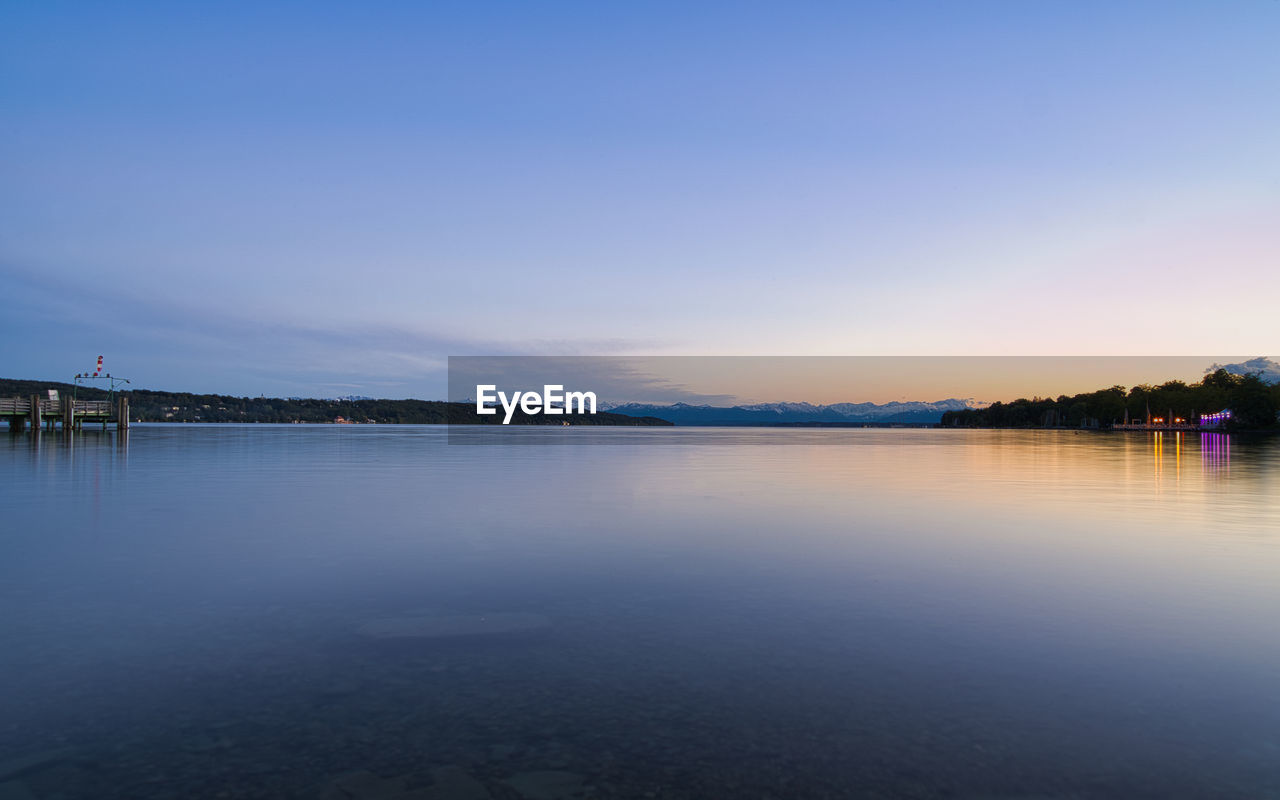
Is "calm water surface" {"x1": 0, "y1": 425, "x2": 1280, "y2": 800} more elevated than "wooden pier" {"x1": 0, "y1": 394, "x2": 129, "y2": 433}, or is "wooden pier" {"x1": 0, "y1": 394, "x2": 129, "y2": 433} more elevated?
"wooden pier" {"x1": 0, "y1": 394, "x2": 129, "y2": 433}

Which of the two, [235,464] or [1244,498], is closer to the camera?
[1244,498]

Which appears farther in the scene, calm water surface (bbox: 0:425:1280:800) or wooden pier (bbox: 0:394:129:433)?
wooden pier (bbox: 0:394:129:433)

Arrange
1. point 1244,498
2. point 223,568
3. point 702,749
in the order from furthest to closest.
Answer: point 1244,498 → point 223,568 → point 702,749

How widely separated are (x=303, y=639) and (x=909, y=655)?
16.9 feet

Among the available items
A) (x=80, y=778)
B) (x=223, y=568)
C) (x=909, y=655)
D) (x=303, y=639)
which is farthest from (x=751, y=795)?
(x=223, y=568)

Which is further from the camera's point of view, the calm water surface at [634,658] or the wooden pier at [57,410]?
the wooden pier at [57,410]

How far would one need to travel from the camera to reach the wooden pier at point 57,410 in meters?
68.3

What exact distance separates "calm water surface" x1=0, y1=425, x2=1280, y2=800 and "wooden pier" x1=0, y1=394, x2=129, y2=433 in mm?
66030

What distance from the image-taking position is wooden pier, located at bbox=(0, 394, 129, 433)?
68312mm

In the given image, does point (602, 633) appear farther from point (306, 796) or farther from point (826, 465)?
point (826, 465)

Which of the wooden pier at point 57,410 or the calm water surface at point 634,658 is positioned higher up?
the wooden pier at point 57,410

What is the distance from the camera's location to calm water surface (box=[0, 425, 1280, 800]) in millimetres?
4344

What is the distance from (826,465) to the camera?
35.8m

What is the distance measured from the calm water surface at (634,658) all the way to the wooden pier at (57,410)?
66.0m
